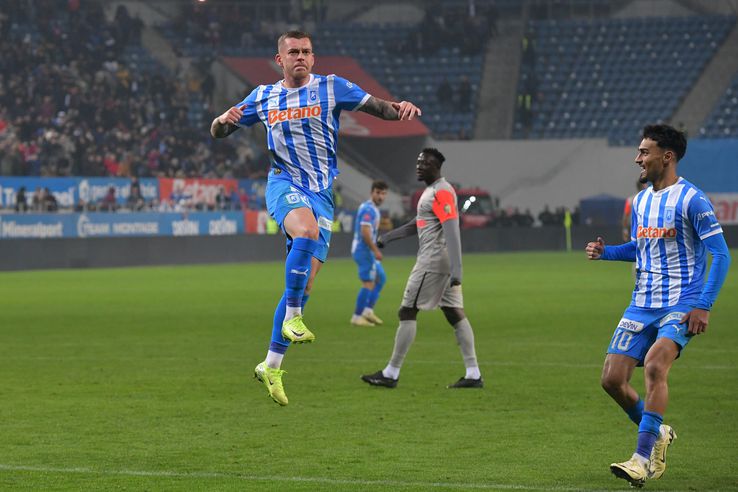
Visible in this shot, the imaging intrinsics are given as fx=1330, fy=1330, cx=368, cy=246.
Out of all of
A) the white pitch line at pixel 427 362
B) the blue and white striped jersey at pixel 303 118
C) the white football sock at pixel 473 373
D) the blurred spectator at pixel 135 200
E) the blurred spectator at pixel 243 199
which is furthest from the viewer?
the blurred spectator at pixel 243 199

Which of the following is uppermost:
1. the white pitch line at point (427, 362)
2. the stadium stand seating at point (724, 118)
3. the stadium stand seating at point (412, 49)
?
the stadium stand seating at point (412, 49)

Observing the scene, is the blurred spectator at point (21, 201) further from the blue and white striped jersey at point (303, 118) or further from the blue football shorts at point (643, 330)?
the blue football shorts at point (643, 330)

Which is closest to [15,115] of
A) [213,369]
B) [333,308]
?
[333,308]

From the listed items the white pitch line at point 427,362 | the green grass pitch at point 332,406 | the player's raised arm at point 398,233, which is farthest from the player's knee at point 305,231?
the white pitch line at point 427,362

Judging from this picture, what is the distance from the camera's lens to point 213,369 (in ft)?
48.7

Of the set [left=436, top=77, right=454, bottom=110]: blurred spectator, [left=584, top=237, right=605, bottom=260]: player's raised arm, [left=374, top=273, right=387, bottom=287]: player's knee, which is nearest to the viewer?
[left=584, top=237, right=605, bottom=260]: player's raised arm

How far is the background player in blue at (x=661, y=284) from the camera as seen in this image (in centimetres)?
788

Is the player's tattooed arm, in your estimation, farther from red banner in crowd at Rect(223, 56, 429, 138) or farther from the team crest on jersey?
red banner in crowd at Rect(223, 56, 429, 138)

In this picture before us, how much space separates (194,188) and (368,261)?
73.4 feet

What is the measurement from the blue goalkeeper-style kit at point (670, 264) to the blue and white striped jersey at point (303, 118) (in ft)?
6.89

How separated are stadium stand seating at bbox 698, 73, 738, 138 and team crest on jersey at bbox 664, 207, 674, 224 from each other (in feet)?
156

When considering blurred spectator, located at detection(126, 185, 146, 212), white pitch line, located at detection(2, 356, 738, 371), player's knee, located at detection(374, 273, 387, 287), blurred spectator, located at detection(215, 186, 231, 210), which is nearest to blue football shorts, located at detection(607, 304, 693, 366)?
white pitch line, located at detection(2, 356, 738, 371)

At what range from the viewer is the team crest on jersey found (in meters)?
8.02

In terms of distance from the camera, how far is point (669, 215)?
8039mm
